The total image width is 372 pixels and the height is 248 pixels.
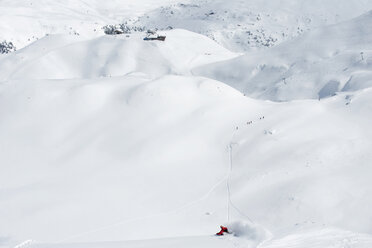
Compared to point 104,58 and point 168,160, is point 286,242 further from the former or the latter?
point 104,58

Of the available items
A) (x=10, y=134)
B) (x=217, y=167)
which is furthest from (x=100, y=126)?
(x=217, y=167)

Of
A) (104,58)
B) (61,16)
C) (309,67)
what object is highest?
(61,16)

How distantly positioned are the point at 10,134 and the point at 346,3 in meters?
61.2

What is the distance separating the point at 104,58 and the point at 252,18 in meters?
34.3

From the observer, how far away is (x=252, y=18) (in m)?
56.6

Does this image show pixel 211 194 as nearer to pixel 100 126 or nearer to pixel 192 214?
pixel 192 214

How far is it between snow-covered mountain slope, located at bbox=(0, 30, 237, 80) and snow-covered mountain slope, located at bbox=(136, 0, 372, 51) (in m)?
19.8

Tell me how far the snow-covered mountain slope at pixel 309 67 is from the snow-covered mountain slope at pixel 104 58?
2917mm

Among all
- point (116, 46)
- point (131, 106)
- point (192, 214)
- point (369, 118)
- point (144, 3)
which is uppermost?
point (144, 3)

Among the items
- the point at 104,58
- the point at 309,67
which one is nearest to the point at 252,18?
the point at 104,58

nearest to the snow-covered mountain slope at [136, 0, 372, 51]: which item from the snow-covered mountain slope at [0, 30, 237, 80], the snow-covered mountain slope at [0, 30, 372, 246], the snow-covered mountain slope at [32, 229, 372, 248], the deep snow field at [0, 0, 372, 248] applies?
the snow-covered mountain slope at [0, 30, 237, 80]

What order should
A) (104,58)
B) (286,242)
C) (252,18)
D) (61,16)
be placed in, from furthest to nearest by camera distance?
(61,16)
(252,18)
(104,58)
(286,242)

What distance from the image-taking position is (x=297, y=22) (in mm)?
56000

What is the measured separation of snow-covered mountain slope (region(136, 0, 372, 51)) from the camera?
167ft
